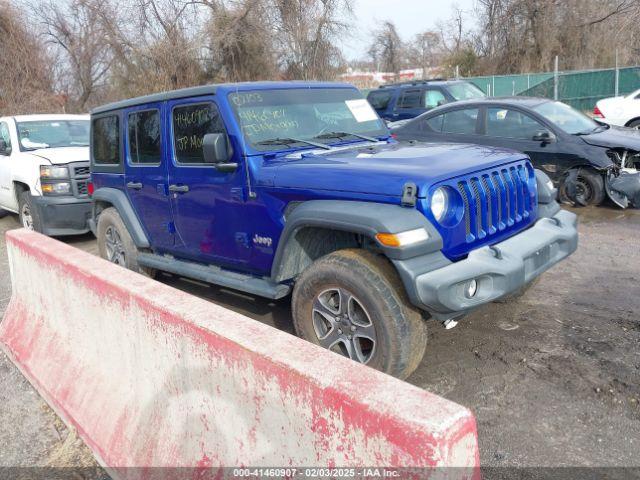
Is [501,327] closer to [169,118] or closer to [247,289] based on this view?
[247,289]

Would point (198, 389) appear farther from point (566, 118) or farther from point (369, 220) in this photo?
point (566, 118)

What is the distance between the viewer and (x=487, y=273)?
10.8ft

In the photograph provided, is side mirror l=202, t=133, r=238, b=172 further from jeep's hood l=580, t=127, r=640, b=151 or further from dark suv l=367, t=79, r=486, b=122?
dark suv l=367, t=79, r=486, b=122

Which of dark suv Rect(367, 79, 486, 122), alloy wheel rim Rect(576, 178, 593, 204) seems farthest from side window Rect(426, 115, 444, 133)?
dark suv Rect(367, 79, 486, 122)

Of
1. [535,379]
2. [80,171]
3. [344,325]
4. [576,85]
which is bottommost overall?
[535,379]

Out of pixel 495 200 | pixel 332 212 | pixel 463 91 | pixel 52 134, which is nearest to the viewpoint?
pixel 332 212

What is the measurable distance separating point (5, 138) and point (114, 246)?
4.48m

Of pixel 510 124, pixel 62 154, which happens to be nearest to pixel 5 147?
pixel 62 154

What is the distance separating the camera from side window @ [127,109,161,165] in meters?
5.16

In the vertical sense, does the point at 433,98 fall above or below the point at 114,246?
above

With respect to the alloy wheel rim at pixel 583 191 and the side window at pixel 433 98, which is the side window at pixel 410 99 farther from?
the alloy wheel rim at pixel 583 191

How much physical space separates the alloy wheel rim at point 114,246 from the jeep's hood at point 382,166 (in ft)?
8.41

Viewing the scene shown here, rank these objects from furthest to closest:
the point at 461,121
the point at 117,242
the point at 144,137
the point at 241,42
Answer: the point at 241,42 → the point at 461,121 → the point at 117,242 → the point at 144,137

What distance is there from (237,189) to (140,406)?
1.83m
